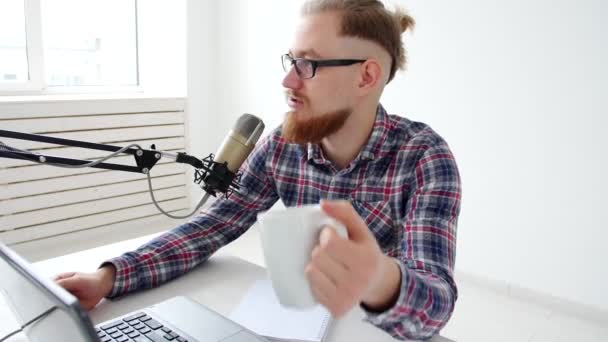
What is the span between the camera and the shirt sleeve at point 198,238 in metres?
1.11

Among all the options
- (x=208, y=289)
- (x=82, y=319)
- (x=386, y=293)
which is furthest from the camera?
(x=208, y=289)

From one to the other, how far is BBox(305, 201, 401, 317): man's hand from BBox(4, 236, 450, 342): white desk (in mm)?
387

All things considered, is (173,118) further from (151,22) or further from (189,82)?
(151,22)

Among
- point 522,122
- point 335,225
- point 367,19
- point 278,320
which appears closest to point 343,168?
point 367,19

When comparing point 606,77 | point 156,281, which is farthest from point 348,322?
point 606,77

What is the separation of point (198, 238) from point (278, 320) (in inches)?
14.1

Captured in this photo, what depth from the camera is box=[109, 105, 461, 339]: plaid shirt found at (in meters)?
0.98

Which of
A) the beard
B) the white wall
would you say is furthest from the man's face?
the white wall

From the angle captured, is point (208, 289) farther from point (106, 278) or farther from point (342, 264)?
point (342, 264)

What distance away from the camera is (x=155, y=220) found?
3.64 m

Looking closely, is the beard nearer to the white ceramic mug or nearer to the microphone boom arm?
the microphone boom arm

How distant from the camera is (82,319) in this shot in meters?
0.50

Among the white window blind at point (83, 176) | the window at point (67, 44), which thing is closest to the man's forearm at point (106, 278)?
the white window blind at point (83, 176)

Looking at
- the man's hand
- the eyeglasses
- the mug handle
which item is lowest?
the man's hand
